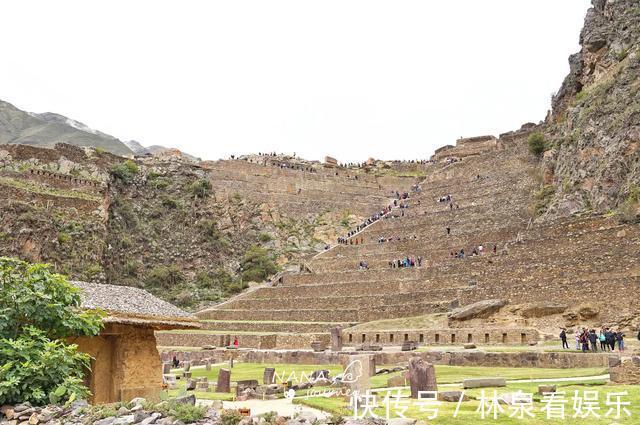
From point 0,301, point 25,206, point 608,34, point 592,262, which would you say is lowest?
point 0,301

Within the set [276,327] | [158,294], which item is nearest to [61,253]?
[158,294]

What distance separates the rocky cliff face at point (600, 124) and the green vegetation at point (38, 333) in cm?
2380

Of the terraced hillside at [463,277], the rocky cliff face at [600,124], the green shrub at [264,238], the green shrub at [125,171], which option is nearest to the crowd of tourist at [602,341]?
the terraced hillside at [463,277]

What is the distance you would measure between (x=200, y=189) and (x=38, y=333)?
43623mm

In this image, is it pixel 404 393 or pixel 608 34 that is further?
pixel 608 34

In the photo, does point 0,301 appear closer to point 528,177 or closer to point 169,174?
point 528,177

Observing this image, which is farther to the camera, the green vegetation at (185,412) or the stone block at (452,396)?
Answer: the stone block at (452,396)

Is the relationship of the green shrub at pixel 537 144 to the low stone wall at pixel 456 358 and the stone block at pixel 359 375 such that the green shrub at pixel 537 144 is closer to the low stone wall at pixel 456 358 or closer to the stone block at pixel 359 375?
the low stone wall at pixel 456 358

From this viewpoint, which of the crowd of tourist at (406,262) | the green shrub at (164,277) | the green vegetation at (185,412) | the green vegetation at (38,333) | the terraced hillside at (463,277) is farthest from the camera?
the green shrub at (164,277)

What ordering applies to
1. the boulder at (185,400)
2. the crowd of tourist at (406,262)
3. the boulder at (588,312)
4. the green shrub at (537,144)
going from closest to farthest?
the boulder at (185,400)
the boulder at (588,312)
the crowd of tourist at (406,262)
the green shrub at (537,144)

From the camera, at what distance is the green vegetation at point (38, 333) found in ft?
35.6

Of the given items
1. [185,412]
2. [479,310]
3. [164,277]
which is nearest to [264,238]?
[164,277]

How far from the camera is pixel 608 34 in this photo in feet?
140

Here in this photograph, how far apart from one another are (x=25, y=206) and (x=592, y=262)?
106 feet
